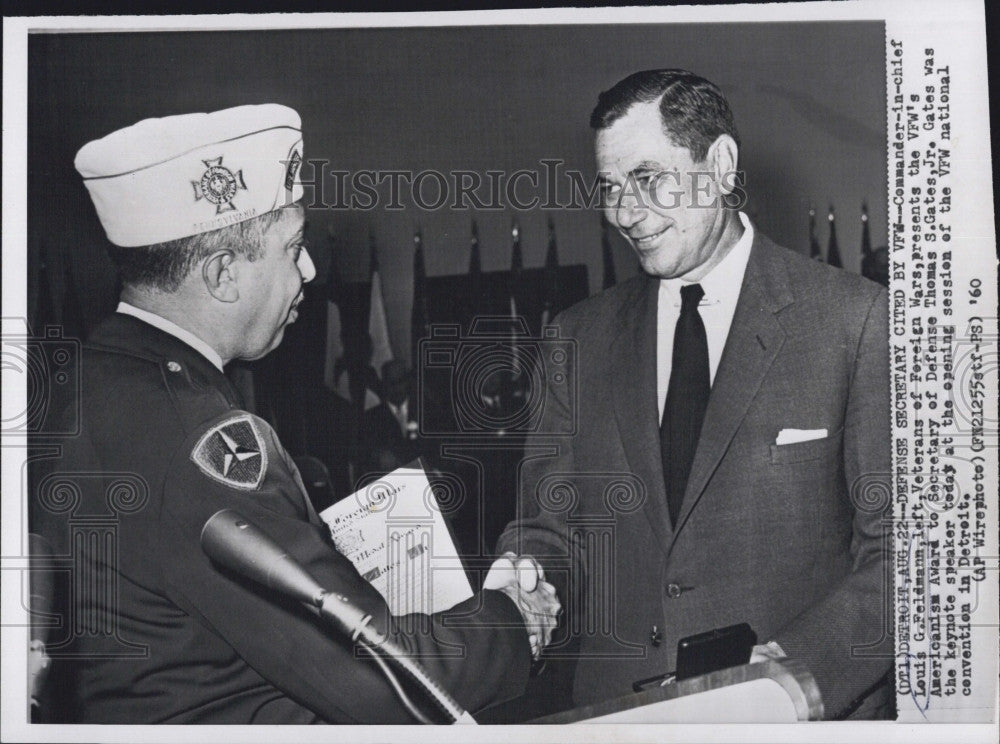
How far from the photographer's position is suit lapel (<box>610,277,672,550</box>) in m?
1.95

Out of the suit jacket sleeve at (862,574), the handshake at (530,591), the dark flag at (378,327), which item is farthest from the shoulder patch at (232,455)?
the suit jacket sleeve at (862,574)

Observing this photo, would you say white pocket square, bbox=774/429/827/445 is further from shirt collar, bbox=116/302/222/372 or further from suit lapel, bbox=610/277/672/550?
shirt collar, bbox=116/302/222/372

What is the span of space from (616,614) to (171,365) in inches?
41.0

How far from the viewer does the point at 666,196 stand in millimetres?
1962

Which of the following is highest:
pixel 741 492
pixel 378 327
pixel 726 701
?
pixel 378 327

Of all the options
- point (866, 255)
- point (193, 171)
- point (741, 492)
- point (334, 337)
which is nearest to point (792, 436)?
point (741, 492)

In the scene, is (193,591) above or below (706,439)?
below

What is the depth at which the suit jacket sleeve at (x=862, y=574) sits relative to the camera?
1946 millimetres

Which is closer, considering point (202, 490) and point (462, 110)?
point (202, 490)

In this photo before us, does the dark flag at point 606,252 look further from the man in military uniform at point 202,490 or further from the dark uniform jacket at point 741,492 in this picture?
the man in military uniform at point 202,490

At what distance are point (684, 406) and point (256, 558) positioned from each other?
2.99ft

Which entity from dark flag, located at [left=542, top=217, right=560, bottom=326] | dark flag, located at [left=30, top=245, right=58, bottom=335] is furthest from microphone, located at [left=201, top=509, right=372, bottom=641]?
dark flag, located at [left=542, top=217, right=560, bottom=326]

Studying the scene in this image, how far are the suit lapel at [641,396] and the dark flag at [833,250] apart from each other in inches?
14.1

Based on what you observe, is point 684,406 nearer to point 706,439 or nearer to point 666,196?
point 706,439
